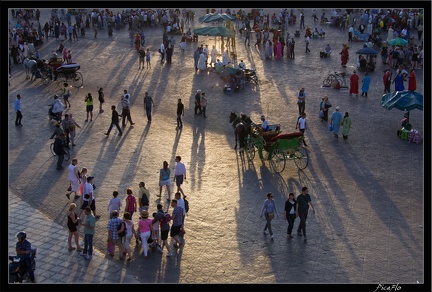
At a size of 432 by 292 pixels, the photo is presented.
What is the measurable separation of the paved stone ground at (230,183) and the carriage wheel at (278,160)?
26 cm

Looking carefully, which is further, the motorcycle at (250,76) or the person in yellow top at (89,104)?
the motorcycle at (250,76)

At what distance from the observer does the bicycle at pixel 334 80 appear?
88.9ft

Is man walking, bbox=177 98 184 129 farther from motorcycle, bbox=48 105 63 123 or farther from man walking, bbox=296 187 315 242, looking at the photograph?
man walking, bbox=296 187 315 242

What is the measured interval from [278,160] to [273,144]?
498mm

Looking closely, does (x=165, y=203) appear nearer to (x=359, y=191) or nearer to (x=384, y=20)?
(x=359, y=191)

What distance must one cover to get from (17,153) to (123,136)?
3530mm

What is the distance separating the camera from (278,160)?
1789 cm

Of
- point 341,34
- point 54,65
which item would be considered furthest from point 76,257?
point 341,34

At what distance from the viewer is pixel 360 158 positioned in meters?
18.9

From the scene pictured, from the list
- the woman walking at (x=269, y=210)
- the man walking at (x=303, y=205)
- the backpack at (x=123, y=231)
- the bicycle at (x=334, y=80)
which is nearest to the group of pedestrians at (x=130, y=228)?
the backpack at (x=123, y=231)

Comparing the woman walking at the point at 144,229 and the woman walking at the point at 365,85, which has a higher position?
the woman walking at the point at 365,85

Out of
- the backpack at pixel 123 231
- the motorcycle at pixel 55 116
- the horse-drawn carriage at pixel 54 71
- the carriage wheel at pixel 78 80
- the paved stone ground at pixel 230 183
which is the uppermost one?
the horse-drawn carriage at pixel 54 71

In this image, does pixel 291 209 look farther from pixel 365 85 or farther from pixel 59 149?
pixel 365 85

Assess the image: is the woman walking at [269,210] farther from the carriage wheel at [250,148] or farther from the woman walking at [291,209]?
the carriage wheel at [250,148]
